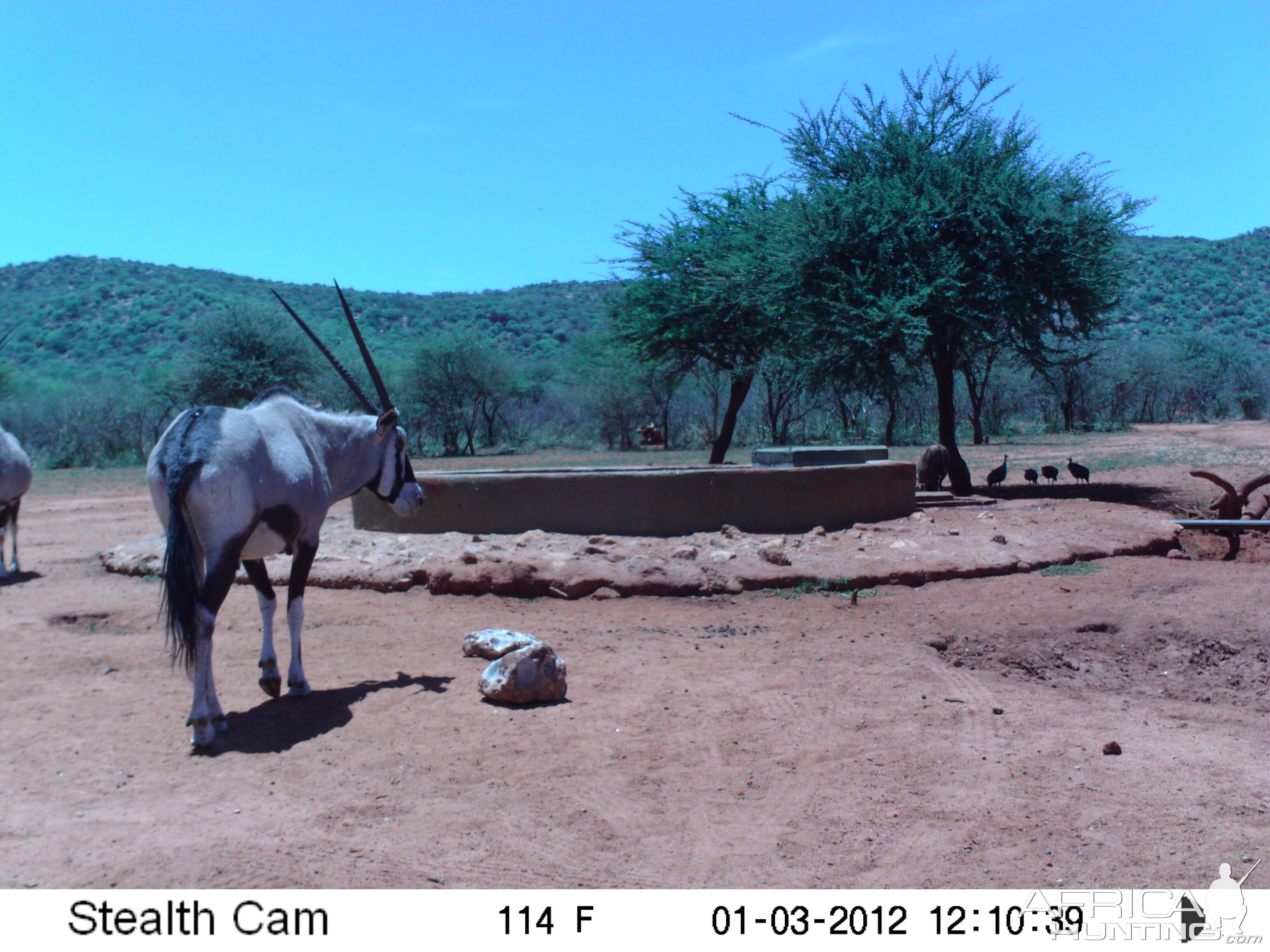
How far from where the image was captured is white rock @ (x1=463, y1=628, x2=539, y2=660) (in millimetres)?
5965

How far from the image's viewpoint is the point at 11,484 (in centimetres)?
990

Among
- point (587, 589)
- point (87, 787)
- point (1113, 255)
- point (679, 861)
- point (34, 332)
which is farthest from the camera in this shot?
point (34, 332)

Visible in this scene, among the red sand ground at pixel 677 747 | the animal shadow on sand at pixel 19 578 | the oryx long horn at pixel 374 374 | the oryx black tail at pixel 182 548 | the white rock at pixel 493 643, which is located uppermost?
the oryx long horn at pixel 374 374

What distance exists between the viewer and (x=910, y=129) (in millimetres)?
15320

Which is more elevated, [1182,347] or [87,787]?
[1182,347]

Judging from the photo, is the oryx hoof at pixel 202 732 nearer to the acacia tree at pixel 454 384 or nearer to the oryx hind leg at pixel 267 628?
the oryx hind leg at pixel 267 628

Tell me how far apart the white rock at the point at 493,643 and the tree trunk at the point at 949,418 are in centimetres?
995

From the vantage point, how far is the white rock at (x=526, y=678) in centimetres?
504

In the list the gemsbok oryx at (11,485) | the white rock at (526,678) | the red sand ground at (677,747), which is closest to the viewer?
the red sand ground at (677,747)

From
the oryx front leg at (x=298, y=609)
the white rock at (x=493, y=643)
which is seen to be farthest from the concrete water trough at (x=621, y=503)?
the oryx front leg at (x=298, y=609)

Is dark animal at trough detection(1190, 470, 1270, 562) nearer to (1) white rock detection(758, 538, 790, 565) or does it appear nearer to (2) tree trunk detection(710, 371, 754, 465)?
(1) white rock detection(758, 538, 790, 565)

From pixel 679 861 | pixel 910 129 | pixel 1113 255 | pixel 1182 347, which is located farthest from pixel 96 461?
pixel 1182 347

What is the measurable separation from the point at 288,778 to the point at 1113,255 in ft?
48.5

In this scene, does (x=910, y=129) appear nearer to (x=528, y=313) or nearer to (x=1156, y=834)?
(x=1156, y=834)
